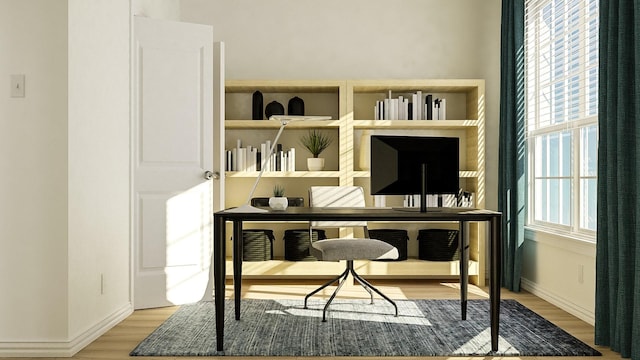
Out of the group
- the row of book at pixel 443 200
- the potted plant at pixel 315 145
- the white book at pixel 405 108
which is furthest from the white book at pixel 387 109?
→ the row of book at pixel 443 200

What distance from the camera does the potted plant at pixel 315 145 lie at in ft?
16.4

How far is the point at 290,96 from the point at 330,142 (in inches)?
22.8

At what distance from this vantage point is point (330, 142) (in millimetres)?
5289

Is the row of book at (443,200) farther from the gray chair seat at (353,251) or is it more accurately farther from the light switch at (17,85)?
the light switch at (17,85)

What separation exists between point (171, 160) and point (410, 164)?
1.77 metres

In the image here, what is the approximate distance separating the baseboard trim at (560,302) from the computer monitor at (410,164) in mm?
1208

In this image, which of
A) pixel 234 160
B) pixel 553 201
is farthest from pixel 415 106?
pixel 234 160

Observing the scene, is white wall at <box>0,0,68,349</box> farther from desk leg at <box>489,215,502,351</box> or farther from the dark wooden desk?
desk leg at <box>489,215,502,351</box>

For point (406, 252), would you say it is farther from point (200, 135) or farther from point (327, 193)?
point (200, 135)

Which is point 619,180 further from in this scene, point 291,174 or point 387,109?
point 291,174

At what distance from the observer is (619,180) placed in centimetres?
288

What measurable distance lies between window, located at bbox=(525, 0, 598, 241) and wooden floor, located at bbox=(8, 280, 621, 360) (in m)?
0.58

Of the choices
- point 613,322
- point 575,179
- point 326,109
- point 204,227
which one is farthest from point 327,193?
point 613,322

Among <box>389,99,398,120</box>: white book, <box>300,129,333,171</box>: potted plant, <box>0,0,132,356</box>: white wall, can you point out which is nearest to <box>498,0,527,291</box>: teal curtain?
<box>389,99,398,120</box>: white book
